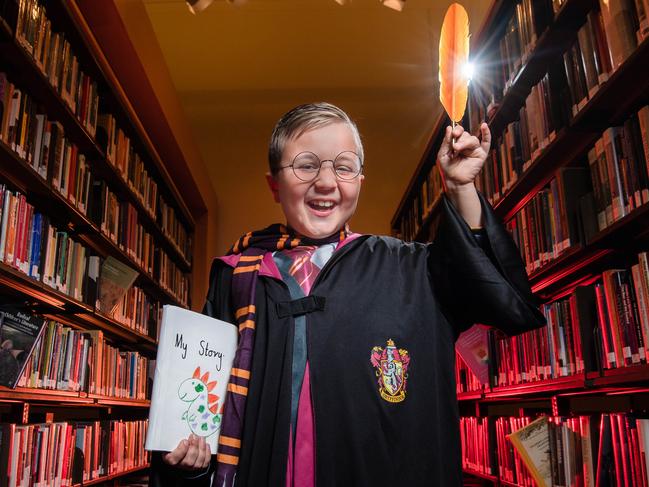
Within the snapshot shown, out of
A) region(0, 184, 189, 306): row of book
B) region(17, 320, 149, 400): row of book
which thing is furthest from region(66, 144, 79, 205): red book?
region(17, 320, 149, 400): row of book

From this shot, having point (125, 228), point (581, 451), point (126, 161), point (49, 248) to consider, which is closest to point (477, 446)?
point (581, 451)

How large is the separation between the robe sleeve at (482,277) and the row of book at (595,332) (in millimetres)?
1062

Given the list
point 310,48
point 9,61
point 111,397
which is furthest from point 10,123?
point 310,48

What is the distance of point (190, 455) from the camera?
99 cm

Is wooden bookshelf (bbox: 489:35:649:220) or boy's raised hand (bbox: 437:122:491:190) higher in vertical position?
wooden bookshelf (bbox: 489:35:649:220)

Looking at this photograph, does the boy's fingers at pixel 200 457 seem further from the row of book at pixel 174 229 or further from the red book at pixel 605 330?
the row of book at pixel 174 229

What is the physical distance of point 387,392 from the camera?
981mm

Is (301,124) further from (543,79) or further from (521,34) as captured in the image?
(521,34)

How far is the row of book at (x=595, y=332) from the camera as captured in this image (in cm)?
194

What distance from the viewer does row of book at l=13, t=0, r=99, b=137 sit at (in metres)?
2.55

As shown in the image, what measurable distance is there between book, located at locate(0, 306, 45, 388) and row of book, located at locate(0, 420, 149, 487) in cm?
25

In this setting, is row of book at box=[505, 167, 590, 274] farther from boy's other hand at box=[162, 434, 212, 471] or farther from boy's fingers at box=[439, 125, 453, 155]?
boy's other hand at box=[162, 434, 212, 471]

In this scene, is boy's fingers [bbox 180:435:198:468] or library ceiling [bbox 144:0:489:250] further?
library ceiling [bbox 144:0:489:250]

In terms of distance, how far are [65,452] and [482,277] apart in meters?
2.71
